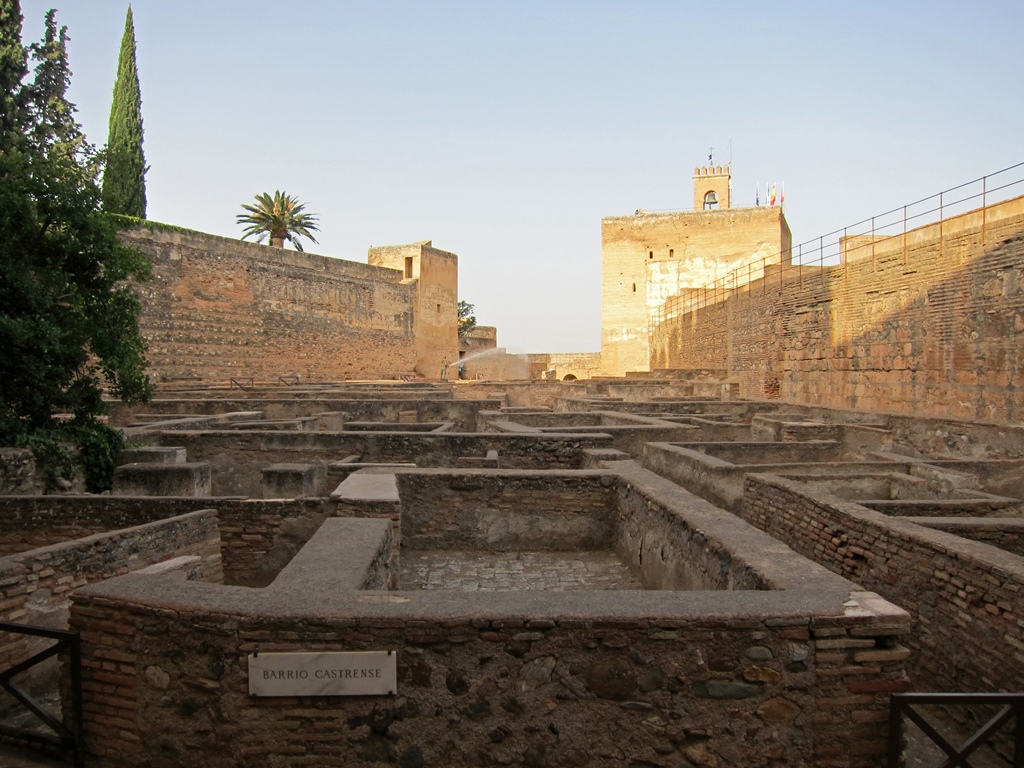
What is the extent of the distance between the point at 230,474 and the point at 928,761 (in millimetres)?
7739

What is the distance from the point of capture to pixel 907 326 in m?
15.0

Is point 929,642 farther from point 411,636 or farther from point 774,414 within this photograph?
point 774,414

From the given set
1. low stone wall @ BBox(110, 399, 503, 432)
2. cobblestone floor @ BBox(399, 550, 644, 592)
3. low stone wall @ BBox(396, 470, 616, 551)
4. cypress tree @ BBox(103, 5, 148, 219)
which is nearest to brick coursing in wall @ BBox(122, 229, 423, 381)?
cypress tree @ BBox(103, 5, 148, 219)

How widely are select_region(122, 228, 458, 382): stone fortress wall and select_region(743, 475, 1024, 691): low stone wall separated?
21.9 metres

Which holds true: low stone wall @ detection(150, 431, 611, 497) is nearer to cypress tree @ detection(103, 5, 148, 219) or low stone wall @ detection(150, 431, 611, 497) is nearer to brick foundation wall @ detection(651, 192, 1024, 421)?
brick foundation wall @ detection(651, 192, 1024, 421)

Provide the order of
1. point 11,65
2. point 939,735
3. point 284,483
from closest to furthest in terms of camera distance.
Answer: point 939,735 < point 284,483 < point 11,65

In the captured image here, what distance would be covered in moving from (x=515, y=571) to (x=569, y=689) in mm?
2755

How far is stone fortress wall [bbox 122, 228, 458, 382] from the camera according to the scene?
23.2m

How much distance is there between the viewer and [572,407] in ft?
50.1

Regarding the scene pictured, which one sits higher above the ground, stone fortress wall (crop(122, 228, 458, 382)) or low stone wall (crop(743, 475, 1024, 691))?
stone fortress wall (crop(122, 228, 458, 382))

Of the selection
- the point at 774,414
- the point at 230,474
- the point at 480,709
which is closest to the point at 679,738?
the point at 480,709

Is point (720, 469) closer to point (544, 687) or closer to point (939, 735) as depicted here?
point (939, 735)

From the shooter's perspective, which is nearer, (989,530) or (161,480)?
(989,530)

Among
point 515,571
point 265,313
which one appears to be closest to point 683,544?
point 515,571
